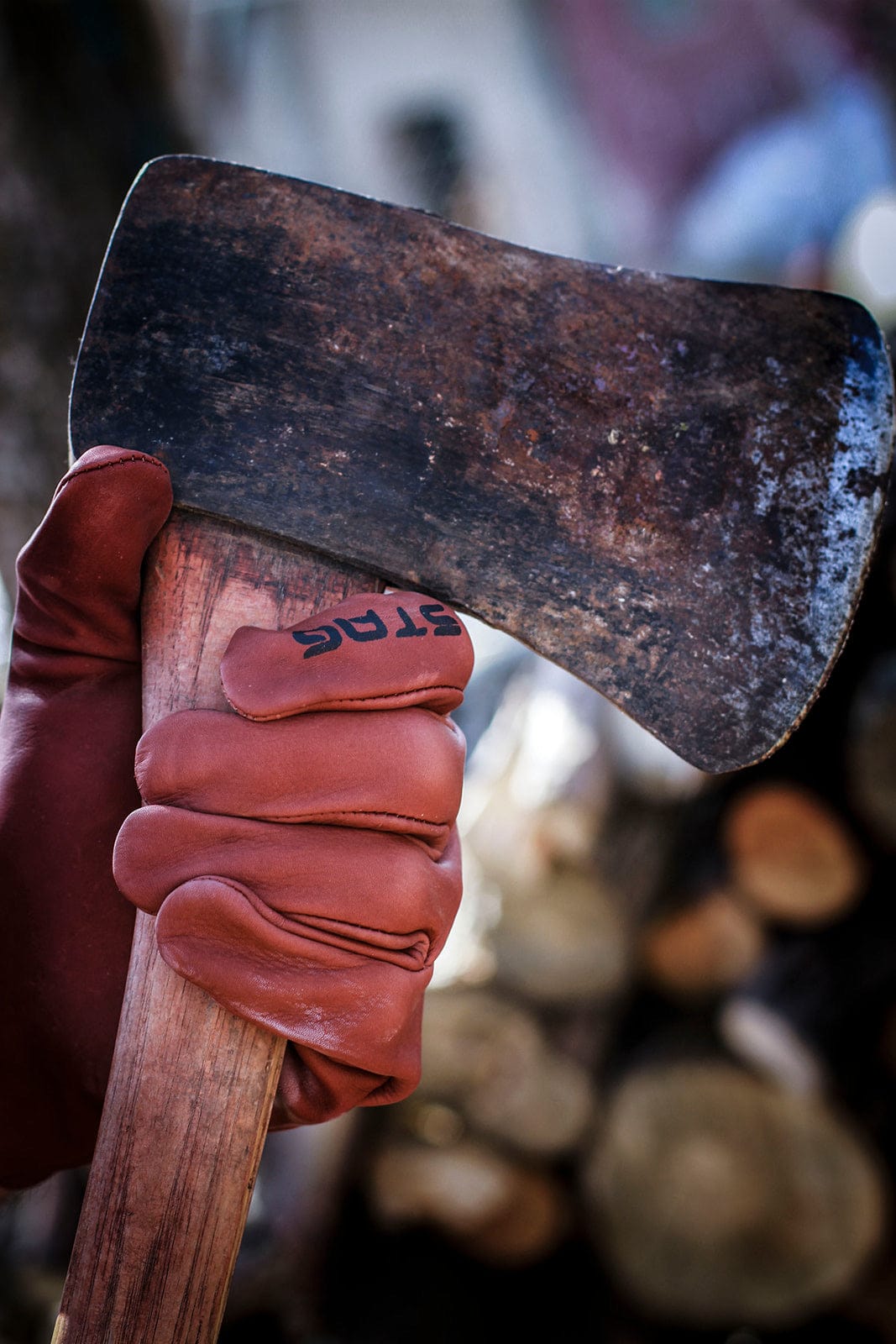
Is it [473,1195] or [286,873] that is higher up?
[286,873]

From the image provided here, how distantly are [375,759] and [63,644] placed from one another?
33cm

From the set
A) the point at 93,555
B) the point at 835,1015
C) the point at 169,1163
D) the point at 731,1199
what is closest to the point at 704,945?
the point at 835,1015

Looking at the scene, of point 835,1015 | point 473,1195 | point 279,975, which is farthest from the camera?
point 835,1015

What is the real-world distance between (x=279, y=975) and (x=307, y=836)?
0.11 m

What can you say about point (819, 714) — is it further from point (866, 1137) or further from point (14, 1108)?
point (14, 1108)

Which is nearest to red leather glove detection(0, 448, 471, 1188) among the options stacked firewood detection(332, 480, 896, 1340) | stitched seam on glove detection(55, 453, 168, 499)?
stitched seam on glove detection(55, 453, 168, 499)

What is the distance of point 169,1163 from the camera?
0.72 metres

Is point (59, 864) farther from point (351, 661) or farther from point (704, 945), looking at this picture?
point (704, 945)

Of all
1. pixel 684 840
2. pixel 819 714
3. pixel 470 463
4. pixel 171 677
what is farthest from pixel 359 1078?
pixel 819 714

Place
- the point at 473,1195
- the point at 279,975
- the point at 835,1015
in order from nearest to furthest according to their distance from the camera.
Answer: the point at 279,975, the point at 473,1195, the point at 835,1015

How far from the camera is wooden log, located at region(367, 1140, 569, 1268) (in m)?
2.15

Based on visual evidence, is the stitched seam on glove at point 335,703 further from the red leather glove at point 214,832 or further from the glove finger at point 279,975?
the glove finger at point 279,975

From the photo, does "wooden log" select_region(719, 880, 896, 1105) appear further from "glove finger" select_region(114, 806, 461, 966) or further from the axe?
"glove finger" select_region(114, 806, 461, 966)

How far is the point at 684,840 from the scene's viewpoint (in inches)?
92.7
